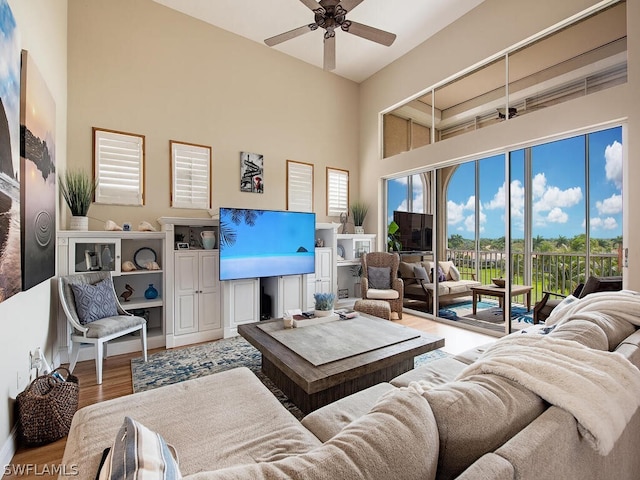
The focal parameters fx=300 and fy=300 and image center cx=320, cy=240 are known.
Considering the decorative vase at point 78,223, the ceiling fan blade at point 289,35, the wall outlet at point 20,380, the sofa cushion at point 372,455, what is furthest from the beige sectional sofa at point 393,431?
the ceiling fan blade at point 289,35

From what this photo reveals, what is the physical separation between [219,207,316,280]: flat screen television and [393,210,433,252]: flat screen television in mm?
1740

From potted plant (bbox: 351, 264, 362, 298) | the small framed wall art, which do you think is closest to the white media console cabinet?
the small framed wall art

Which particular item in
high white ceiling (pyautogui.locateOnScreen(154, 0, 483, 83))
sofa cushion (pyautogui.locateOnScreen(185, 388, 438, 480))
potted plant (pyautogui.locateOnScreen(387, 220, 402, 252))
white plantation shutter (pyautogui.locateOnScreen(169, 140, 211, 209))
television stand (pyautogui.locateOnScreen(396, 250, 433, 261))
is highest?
high white ceiling (pyautogui.locateOnScreen(154, 0, 483, 83))

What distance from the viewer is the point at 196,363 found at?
3084mm

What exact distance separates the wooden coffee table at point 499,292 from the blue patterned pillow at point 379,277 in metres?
1.26

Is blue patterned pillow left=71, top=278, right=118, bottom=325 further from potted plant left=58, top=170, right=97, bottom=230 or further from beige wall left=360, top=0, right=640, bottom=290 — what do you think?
beige wall left=360, top=0, right=640, bottom=290

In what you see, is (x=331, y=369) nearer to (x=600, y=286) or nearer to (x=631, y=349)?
(x=631, y=349)

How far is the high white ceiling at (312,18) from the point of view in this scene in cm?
403

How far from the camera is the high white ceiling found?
4031mm

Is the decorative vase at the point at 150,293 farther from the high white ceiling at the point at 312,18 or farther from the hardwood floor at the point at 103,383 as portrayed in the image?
the high white ceiling at the point at 312,18

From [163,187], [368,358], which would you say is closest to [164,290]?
[163,187]

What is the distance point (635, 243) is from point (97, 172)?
580 cm

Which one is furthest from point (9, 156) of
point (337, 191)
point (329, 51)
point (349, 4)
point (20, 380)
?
point (337, 191)

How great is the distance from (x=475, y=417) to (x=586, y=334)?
0.84m
